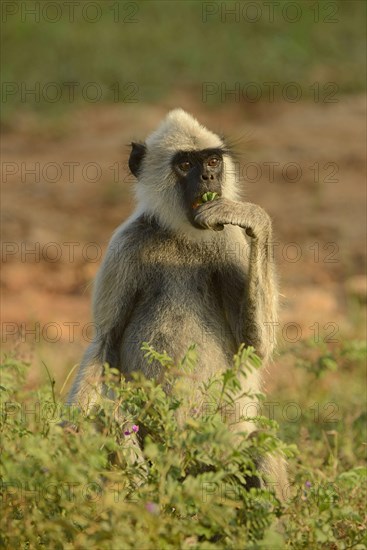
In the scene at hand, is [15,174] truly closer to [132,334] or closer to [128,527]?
[132,334]

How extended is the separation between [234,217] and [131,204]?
607cm

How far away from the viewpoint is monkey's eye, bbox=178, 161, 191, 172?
4.44 meters

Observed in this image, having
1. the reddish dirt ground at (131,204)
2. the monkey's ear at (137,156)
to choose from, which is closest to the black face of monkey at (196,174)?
the monkey's ear at (137,156)

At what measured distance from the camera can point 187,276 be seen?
Result: 4227mm

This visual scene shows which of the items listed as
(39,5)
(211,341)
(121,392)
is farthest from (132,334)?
(39,5)

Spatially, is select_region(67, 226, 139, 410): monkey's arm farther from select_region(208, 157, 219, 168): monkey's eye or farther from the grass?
the grass

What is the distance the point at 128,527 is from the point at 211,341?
4.84 feet

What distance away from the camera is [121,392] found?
3.16m

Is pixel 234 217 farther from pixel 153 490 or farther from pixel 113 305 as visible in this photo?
pixel 153 490

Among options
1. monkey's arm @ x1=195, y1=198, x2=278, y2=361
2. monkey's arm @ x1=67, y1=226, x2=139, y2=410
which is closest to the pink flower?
monkey's arm @ x1=195, y1=198, x2=278, y2=361

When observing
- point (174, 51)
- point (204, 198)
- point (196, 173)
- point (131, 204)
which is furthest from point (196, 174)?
point (174, 51)

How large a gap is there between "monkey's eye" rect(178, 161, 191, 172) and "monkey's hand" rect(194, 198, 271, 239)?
1.65ft

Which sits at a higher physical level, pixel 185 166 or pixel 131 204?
pixel 131 204

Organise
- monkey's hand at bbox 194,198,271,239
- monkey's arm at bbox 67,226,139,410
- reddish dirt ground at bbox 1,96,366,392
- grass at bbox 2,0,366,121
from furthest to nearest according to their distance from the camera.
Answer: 1. grass at bbox 2,0,366,121
2. reddish dirt ground at bbox 1,96,366,392
3. monkey's arm at bbox 67,226,139,410
4. monkey's hand at bbox 194,198,271,239
